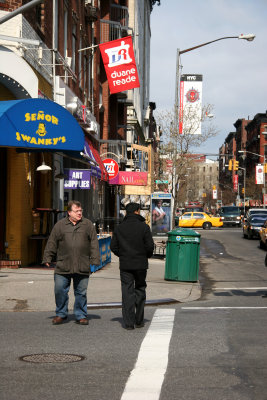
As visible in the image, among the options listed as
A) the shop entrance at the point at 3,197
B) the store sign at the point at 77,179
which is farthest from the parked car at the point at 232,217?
the shop entrance at the point at 3,197

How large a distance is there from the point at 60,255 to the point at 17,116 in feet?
19.8

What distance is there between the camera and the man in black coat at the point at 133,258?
972 centimetres

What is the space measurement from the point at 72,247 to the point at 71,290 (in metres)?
4.56

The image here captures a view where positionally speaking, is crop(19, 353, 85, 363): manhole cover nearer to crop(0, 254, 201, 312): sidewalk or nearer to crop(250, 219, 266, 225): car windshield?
crop(0, 254, 201, 312): sidewalk

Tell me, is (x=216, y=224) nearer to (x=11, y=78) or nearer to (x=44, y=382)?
(x=11, y=78)

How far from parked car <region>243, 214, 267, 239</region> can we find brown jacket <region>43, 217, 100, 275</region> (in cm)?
3055

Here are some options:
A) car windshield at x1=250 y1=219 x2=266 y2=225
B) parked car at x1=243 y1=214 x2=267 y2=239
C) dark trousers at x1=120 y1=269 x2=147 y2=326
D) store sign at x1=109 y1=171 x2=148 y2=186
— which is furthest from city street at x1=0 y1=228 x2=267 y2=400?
car windshield at x1=250 y1=219 x2=266 y2=225

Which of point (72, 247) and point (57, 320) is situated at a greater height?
point (72, 247)

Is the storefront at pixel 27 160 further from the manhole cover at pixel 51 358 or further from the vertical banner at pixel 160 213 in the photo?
the vertical banner at pixel 160 213

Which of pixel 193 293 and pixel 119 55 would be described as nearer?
pixel 193 293

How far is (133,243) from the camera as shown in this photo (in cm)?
985

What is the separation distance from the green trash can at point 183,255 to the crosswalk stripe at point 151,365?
6106 millimetres

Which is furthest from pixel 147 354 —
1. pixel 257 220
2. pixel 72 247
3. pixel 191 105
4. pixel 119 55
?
pixel 191 105

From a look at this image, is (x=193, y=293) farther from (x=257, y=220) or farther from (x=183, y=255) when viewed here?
(x=257, y=220)
